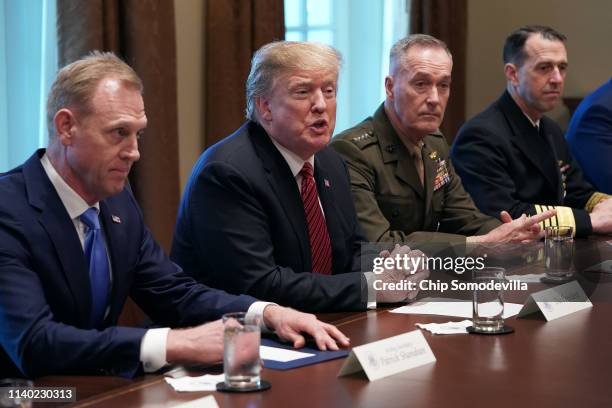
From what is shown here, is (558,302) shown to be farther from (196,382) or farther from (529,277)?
(196,382)

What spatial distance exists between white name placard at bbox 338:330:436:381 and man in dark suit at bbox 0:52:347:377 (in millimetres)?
204

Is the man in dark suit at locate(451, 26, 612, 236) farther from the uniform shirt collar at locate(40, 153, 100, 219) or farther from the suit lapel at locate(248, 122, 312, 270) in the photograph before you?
the uniform shirt collar at locate(40, 153, 100, 219)

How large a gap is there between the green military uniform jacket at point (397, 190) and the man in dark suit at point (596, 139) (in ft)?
4.39

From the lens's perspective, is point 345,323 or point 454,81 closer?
point 345,323

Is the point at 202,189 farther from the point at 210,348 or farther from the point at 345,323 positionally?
the point at 210,348

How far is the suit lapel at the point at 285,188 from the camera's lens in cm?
301

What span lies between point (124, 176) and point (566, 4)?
534 centimetres

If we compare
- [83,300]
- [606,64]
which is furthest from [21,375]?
[606,64]

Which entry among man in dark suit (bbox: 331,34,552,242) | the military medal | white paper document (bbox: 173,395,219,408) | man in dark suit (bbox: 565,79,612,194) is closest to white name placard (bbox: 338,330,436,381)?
white paper document (bbox: 173,395,219,408)

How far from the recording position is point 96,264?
96.3 inches

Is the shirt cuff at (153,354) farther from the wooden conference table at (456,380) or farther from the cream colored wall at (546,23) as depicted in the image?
the cream colored wall at (546,23)

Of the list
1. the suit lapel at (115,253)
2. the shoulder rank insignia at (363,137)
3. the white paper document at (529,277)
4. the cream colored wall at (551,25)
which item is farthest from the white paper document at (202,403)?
the cream colored wall at (551,25)

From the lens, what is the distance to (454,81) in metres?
6.88

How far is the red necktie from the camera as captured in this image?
3080 millimetres
